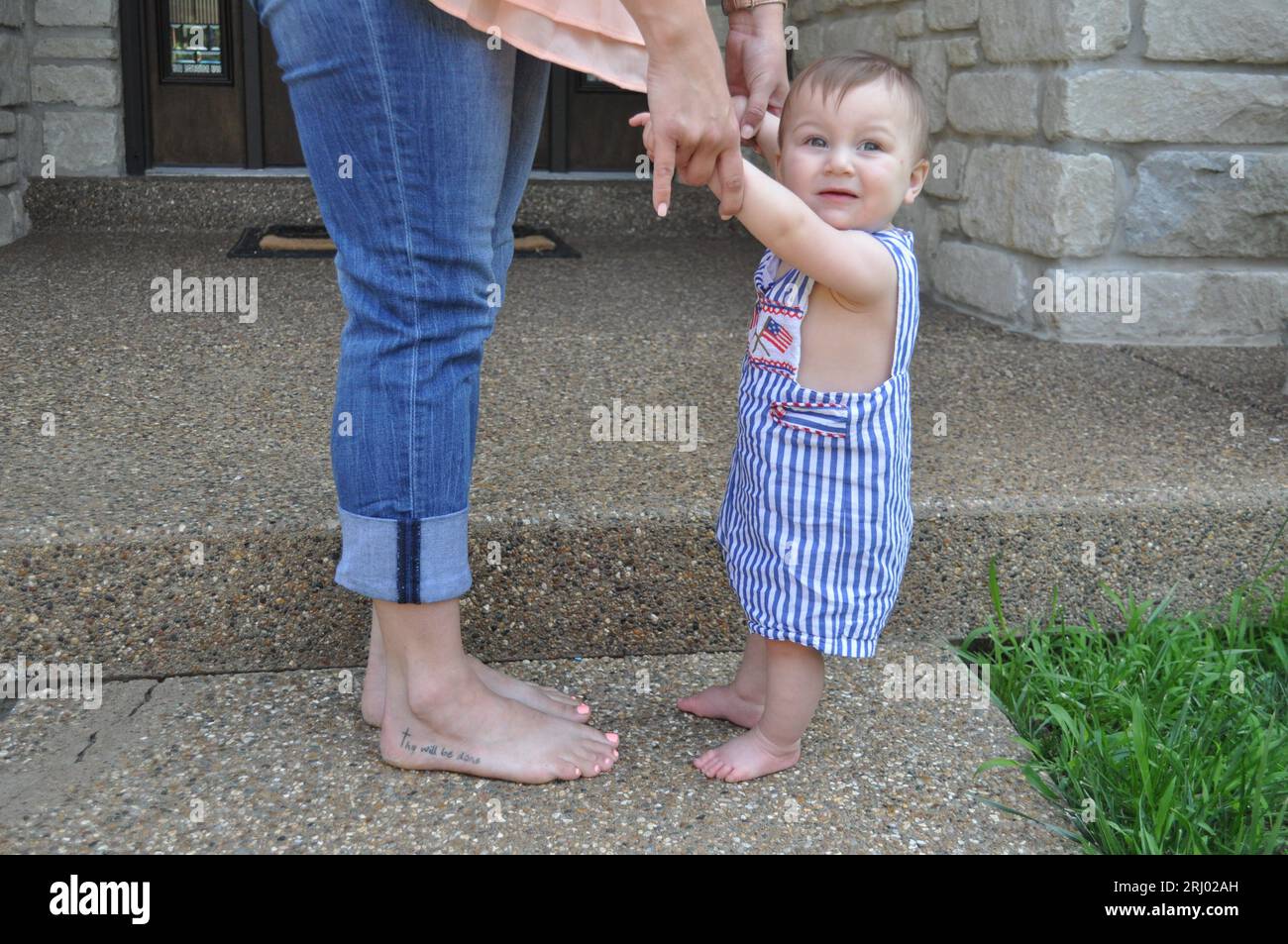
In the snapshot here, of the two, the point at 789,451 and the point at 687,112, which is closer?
the point at 687,112

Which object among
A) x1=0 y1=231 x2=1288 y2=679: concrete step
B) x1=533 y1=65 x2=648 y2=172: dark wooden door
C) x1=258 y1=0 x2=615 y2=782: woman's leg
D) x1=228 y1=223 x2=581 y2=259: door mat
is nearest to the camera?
x1=258 y1=0 x2=615 y2=782: woman's leg

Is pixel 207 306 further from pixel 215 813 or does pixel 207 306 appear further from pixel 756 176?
pixel 756 176

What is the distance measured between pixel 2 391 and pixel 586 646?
133cm

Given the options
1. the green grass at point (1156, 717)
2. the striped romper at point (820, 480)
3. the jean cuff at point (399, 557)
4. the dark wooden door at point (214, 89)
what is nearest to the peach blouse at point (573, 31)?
the striped romper at point (820, 480)

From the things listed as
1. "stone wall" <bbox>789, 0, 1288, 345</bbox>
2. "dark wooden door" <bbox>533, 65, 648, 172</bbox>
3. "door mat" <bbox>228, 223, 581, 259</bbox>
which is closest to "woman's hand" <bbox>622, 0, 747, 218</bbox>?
"stone wall" <bbox>789, 0, 1288, 345</bbox>

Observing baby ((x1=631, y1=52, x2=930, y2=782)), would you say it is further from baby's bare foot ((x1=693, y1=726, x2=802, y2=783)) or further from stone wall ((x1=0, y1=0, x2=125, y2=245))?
stone wall ((x1=0, y1=0, x2=125, y2=245))

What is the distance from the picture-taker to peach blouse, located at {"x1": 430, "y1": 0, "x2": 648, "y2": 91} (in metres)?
1.21

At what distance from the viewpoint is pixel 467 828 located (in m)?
1.41

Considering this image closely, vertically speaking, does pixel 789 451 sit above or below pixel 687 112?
below

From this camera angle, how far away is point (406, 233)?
128cm

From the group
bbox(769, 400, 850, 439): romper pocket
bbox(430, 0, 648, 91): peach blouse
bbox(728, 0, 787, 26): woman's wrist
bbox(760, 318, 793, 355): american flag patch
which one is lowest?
bbox(769, 400, 850, 439): romper pocket
